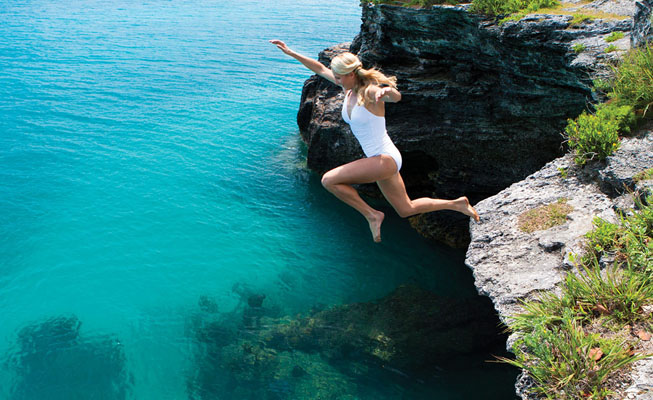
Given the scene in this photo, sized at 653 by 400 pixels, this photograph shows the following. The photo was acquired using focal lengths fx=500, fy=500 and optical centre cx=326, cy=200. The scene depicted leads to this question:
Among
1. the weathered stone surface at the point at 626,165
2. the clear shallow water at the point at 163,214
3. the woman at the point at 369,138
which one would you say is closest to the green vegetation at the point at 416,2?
the woman at the point at 369,138

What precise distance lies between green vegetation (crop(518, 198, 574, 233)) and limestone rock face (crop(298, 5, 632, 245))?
126 inches

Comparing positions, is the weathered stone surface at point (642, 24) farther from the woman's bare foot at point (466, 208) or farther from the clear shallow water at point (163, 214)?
the clear shallow water at point (163, 214)

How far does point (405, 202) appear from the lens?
25.9 feet

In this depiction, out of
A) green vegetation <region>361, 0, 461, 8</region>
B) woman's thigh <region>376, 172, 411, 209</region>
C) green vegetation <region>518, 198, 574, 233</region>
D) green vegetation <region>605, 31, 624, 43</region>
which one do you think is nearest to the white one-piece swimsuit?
woman's thigh <region>376, 172, 411, 209</region>

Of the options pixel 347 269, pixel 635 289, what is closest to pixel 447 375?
pixel 347 269

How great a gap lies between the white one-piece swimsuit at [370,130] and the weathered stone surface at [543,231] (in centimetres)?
179

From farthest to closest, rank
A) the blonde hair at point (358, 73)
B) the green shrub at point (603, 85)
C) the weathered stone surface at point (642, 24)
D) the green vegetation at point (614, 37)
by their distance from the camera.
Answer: the green vegetation at point (614, 37), the green shrub at point (603, 85), the weathered stone surface at point (642, 24), the blonde hair at point (358, 73)

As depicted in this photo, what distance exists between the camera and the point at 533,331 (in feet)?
18.2

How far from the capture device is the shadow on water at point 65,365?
9758 millimetres

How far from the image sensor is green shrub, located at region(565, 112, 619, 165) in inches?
279

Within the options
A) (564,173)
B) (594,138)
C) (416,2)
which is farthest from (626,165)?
(416,2)

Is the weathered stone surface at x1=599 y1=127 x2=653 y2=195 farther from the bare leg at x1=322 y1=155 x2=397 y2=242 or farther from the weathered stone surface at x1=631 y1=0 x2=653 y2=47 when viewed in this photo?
the bare leg at x1=322 y1=155 x2=397 y2=242

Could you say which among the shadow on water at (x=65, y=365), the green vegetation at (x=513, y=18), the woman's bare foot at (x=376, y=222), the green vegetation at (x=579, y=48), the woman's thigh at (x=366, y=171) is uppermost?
the green vegetation at (x=513, y=18)

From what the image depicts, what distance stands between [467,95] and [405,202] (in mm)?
5575
